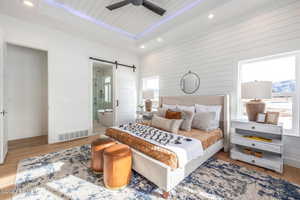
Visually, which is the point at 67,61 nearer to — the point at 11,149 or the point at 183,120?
the point at 11,149

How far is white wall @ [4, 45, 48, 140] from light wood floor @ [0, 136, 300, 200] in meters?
0.39

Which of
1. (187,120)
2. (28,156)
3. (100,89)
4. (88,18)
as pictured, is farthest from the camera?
(100,89)

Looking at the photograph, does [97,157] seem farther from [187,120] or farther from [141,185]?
[187,120]

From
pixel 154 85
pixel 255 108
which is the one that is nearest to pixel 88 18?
pixel 154 85

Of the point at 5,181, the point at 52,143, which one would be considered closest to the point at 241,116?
the point at 5,181

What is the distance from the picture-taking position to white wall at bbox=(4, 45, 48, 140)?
3.46 metres

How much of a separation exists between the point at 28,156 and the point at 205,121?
371 cm

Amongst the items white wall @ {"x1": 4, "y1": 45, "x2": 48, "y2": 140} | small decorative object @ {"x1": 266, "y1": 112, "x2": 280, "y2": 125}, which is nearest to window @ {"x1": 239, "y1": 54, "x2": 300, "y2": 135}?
small decorative object @ {"x1": 266, "y1": 112, "x2": 280, "y2": 125}

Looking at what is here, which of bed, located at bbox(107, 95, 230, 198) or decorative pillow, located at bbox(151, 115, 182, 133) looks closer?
bed, located at bbox(107, 95, 230, 198)

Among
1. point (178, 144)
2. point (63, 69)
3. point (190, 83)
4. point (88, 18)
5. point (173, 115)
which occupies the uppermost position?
point (88, 18)

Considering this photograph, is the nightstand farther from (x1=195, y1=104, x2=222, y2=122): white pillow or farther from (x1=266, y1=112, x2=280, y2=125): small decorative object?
(x1=195, y1=104, x2=222, y2=122): white pillow

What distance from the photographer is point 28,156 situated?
2543 millimetres

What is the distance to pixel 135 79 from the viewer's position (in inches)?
201

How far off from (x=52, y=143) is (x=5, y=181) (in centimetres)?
148
